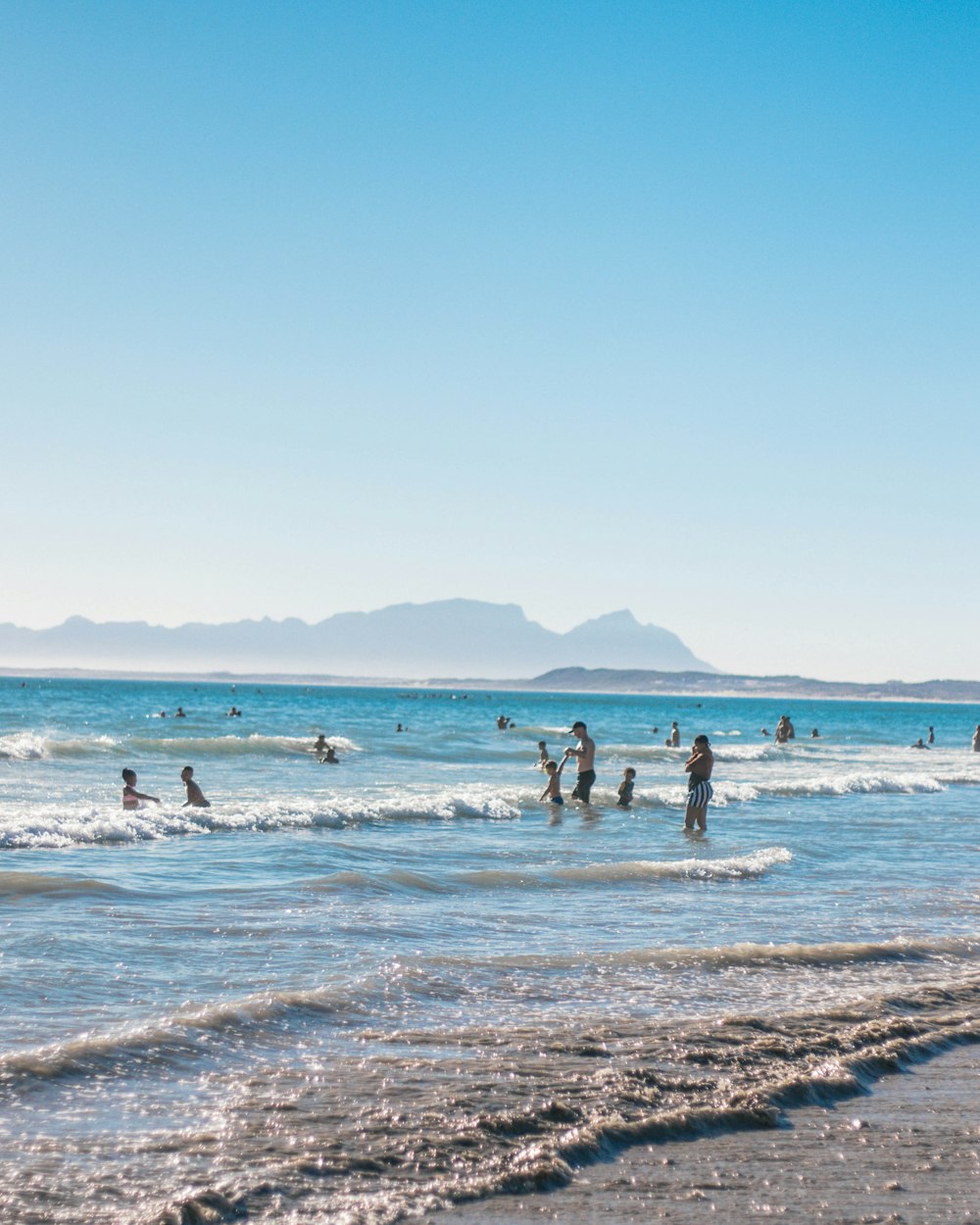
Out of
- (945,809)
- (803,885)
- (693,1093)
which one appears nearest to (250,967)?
(693,1093)

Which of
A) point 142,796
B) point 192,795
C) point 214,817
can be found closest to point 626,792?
point 192,795

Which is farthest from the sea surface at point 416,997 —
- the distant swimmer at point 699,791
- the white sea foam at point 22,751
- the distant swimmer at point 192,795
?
the white sea foam at point 22,751

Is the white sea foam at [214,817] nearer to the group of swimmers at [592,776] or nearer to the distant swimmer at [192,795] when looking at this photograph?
the distant swimmer at [192,795]

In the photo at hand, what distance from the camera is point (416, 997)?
24.1 ft

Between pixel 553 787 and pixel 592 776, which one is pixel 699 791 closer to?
pixel 592 776

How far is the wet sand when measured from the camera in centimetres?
423

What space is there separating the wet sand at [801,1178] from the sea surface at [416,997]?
0.54 feet

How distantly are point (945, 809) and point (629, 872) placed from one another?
1276 cm

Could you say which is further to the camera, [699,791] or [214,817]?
[699,791]

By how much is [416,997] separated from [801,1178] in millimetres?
3304

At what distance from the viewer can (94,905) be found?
9.97m

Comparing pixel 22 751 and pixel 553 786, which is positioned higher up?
pixel 553 786

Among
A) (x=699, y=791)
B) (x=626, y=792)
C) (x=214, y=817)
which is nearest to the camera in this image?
(x=214, y=817)

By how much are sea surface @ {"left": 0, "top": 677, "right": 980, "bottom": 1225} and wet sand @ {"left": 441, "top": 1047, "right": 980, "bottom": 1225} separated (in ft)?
0.54
